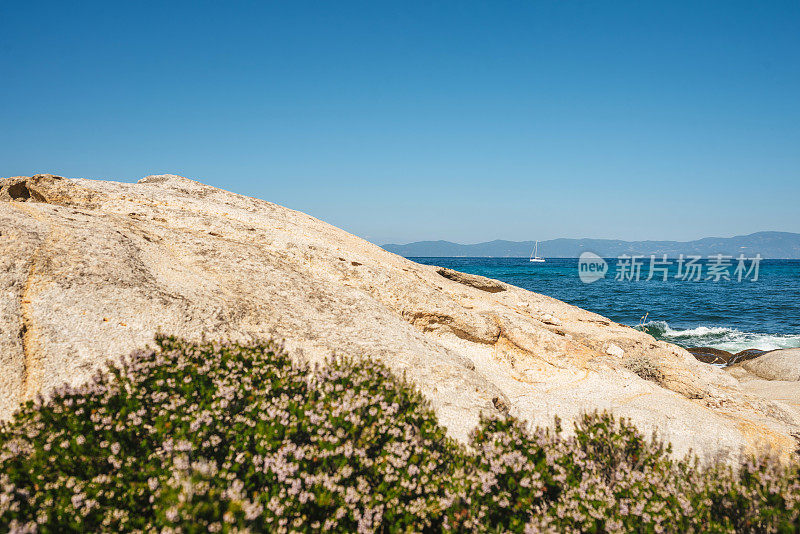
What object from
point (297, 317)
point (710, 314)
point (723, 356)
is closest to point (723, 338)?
point (723, 356)

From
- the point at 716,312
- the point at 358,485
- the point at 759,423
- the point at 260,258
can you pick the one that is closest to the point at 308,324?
the point at 260,258

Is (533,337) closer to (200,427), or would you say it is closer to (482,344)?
(482,344)

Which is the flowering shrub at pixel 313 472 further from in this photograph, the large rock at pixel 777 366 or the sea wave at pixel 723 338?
the sea wave at pixel 723 338

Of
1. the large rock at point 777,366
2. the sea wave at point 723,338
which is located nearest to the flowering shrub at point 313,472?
the large rock at point 777,366

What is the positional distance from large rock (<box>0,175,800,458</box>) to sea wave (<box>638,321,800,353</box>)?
61.9 feet

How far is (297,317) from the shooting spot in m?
8.91

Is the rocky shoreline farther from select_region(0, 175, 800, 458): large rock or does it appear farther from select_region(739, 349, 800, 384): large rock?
select_region(0, 175, 800, 458): large rock

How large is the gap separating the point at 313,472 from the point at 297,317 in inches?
194

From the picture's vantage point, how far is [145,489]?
3836mm

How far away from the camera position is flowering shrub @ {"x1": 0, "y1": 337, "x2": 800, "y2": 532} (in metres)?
3.68

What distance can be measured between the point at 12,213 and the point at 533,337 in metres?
13.1

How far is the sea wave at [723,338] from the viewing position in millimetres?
27734

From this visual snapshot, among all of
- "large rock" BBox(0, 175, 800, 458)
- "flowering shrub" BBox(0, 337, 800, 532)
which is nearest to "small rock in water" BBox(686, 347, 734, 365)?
"large rock" BBox(0, 175, 800, 458)

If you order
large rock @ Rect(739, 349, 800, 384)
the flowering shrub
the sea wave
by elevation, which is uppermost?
the flowering shrub
